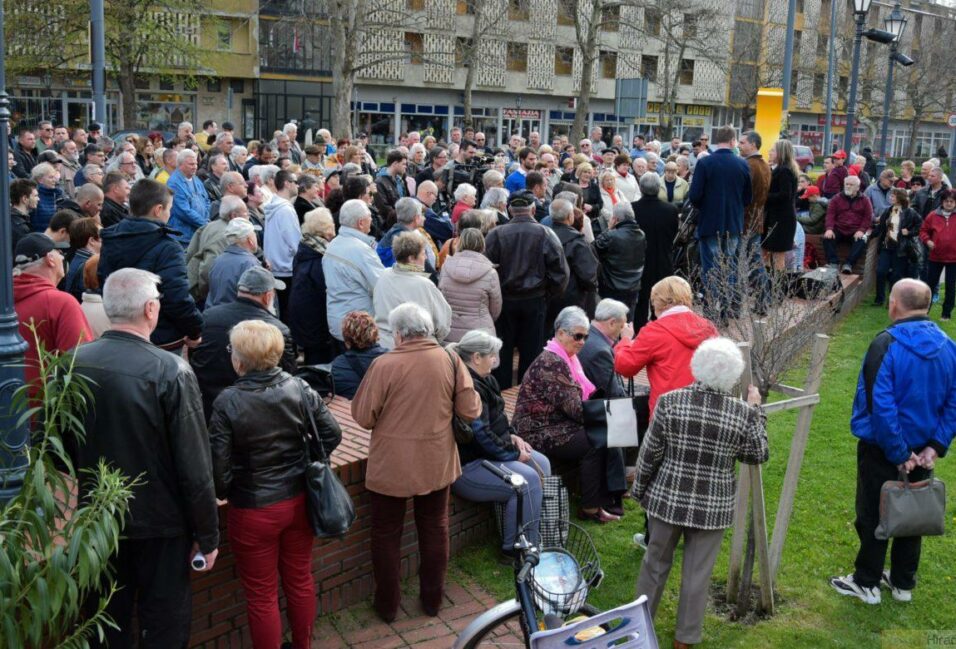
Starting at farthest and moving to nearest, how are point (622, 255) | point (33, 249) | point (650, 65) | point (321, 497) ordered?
1. point (650, 65)
2. point (622, 255)
3. point (33, 249)
4. point (321, 497)

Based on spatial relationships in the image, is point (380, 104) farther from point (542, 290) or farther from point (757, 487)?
point (757, 487)

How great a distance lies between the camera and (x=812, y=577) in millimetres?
6449

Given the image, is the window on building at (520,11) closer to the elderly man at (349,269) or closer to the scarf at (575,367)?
the elderly man at (349,269)

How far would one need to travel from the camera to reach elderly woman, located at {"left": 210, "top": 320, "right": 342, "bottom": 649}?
4.56 meters

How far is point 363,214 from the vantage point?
7.86 metres

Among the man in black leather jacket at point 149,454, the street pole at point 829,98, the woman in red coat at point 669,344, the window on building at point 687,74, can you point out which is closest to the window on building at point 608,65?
the window on building at point 687,74

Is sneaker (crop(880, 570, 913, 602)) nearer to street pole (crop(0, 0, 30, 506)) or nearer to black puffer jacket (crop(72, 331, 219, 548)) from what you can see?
black puffer jacket (crop(72, 331, 219, 548))

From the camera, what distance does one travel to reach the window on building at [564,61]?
5291cm

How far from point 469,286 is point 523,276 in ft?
2.48

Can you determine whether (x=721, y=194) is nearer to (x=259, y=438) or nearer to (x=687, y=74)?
(x=259, y=438)

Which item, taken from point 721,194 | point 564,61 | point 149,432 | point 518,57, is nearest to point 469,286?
point 721,194

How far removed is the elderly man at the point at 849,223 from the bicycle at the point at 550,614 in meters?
12.1

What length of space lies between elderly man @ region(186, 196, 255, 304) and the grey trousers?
14.5 feet

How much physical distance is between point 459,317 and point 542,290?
1.03 meters
